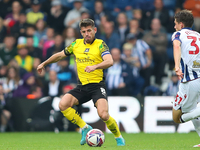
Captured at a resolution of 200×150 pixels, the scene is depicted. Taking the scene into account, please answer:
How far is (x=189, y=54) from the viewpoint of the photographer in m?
6.41

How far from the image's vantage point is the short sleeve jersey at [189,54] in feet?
21.0

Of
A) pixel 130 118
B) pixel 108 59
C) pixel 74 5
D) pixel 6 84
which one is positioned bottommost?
pixel 130 118

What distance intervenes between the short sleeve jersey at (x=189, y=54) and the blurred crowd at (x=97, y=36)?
530cm

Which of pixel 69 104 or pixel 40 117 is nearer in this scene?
pixel 69 104

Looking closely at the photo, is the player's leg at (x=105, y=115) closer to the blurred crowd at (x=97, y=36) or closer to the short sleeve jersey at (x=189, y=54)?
the short sleeve jersey at (x=189, y=54)

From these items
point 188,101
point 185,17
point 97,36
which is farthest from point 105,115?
point 97,36

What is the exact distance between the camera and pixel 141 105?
11297mm

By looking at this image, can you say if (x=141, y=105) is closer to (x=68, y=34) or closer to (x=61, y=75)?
(x=61, y=75)

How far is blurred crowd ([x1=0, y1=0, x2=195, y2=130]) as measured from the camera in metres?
12.0

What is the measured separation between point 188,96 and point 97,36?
7.18m

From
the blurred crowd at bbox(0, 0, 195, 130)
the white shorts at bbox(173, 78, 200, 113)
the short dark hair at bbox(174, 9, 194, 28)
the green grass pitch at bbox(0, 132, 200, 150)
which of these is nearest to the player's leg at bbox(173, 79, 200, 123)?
the white shorts at bbox(173, 78, 200, 113)

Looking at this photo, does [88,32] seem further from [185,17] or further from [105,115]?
[185,17]

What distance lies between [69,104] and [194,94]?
2.28 m

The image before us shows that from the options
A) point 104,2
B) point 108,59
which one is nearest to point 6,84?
point 104,2
